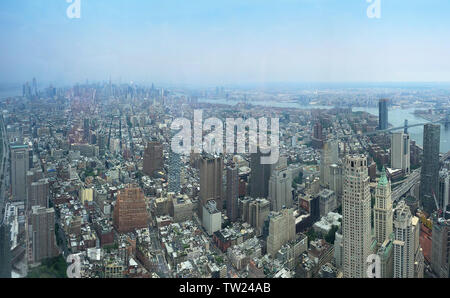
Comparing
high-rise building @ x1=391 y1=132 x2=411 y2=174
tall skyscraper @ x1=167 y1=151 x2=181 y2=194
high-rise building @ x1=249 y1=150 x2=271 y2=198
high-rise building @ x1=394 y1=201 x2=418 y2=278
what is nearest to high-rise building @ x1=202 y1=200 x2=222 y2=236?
tall skyscraper @ x1=167 y1=151 x2=181 y2=194

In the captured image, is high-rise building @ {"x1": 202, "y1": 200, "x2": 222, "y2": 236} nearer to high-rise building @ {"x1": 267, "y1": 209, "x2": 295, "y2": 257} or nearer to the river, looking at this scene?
high-rise building @ {"x1": 267, "y1": 209, "x2": 295, "y2": 257}

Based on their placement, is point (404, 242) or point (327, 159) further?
point (327, 159)

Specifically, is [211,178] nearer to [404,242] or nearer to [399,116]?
[404,242]

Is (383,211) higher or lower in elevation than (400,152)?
lower

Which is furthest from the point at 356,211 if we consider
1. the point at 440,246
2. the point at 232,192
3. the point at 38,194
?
the point at 38,194

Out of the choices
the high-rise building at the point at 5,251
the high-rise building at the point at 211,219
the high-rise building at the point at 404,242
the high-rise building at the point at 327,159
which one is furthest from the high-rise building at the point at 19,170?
the high-rise building at the point at 327,159

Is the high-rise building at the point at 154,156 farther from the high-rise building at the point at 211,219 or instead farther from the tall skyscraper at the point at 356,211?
the tall skyscraper at the point at 356,211

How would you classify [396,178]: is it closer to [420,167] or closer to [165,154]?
[420,167]
